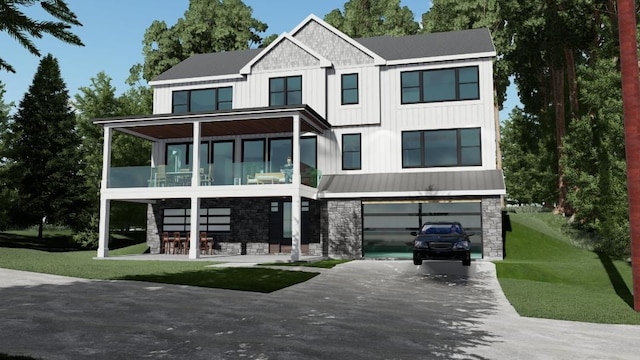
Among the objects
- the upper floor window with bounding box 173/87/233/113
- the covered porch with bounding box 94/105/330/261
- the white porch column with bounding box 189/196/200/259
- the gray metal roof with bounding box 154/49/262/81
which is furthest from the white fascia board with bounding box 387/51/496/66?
the white porch column with bounding box 189/196/200/259

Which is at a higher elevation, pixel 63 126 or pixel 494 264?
pixel 63 126

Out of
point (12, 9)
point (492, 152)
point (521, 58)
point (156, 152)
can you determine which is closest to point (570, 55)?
point (521, 58)

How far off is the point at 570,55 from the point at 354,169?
21182mm

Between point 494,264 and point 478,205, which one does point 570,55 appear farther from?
point 494,264

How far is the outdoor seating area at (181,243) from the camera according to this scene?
87.7 ft

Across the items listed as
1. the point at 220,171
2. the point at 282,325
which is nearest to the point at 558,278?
the point at 282,325

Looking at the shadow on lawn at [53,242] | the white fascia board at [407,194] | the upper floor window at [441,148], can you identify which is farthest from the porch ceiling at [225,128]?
the shadow on lawn at [53,242]

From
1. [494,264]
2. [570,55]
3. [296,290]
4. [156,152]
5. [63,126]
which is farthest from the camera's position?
[570,55]

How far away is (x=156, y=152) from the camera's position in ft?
94.2

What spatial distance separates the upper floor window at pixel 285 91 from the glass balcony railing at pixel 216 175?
423 cm

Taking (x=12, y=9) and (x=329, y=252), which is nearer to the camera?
(x=12, y=9)

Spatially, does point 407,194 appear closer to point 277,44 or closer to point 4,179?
point 277,44

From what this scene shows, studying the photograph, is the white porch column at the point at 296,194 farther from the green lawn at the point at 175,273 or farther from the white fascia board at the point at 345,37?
the white fascia board at the point at 345,37

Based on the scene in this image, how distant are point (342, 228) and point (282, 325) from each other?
50.9ft
